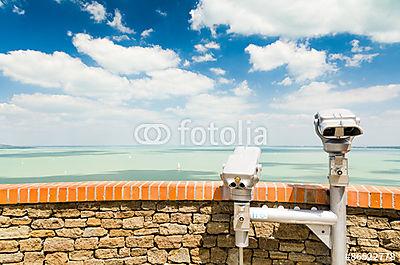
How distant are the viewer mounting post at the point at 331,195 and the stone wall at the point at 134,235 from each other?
0.29 metres

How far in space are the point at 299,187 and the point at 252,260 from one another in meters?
0.69

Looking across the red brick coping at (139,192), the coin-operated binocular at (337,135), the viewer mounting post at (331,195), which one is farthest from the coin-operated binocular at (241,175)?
the coin-operated binocular at (337,135)

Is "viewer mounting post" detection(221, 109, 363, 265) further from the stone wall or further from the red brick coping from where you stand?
the stone wall

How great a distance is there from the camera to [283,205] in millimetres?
2561

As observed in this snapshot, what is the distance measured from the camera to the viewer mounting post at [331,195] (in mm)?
A: 2234

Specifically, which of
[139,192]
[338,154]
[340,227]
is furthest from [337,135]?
[139,192]

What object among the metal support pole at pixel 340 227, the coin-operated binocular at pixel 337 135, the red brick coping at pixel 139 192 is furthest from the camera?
the red brick coping at pixel 139 192

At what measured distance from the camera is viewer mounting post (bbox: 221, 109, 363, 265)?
7.33ft

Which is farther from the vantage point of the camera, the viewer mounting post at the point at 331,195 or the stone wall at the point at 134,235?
the stone wall at the point at 134,235

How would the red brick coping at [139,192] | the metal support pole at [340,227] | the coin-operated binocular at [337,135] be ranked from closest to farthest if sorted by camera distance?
the coin-operated binocular at [337,135] → the metal support pole at [340,227] → the red brick coping at [139,192]

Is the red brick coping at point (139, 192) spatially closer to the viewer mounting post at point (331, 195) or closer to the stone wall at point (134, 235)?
the stone wall at point (134, 235)

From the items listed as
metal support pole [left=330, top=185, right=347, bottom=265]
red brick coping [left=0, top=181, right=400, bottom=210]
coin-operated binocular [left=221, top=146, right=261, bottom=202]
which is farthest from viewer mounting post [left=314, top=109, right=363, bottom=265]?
coin-operated binocular [left=221, top=146, right=261, bottom=202]

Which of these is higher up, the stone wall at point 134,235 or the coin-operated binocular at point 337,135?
the coin-operated binocular at point 337,135

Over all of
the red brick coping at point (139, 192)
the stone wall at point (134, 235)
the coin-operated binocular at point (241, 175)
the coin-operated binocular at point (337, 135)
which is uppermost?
the coin-operated binocular at point (337, 135)
